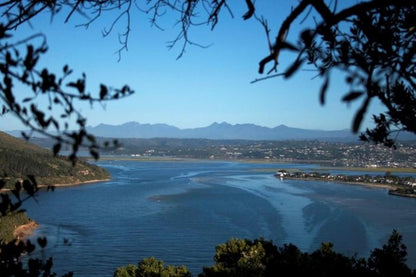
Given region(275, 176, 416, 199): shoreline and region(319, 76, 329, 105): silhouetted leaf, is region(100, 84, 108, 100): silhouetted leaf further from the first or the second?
region(275, 176, 416, 199): shoreline

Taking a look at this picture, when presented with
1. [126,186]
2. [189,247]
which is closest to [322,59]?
[189,247]

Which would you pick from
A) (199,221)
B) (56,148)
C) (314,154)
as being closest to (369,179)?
(199,221)

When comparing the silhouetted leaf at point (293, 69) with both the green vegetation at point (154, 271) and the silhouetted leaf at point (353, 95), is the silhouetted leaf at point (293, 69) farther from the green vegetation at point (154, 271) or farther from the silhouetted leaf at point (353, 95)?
the green vegetation at point (154, 271)

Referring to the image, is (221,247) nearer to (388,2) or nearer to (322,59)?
(322,59)

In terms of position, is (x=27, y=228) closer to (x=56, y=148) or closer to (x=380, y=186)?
(x=56, y=148)

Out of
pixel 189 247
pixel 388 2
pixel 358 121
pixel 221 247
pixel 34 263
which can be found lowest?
pixel 189 247

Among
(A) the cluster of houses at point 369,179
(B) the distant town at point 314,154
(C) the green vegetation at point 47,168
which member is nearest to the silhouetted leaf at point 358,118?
(A) the cluster of houses at point 369,179
